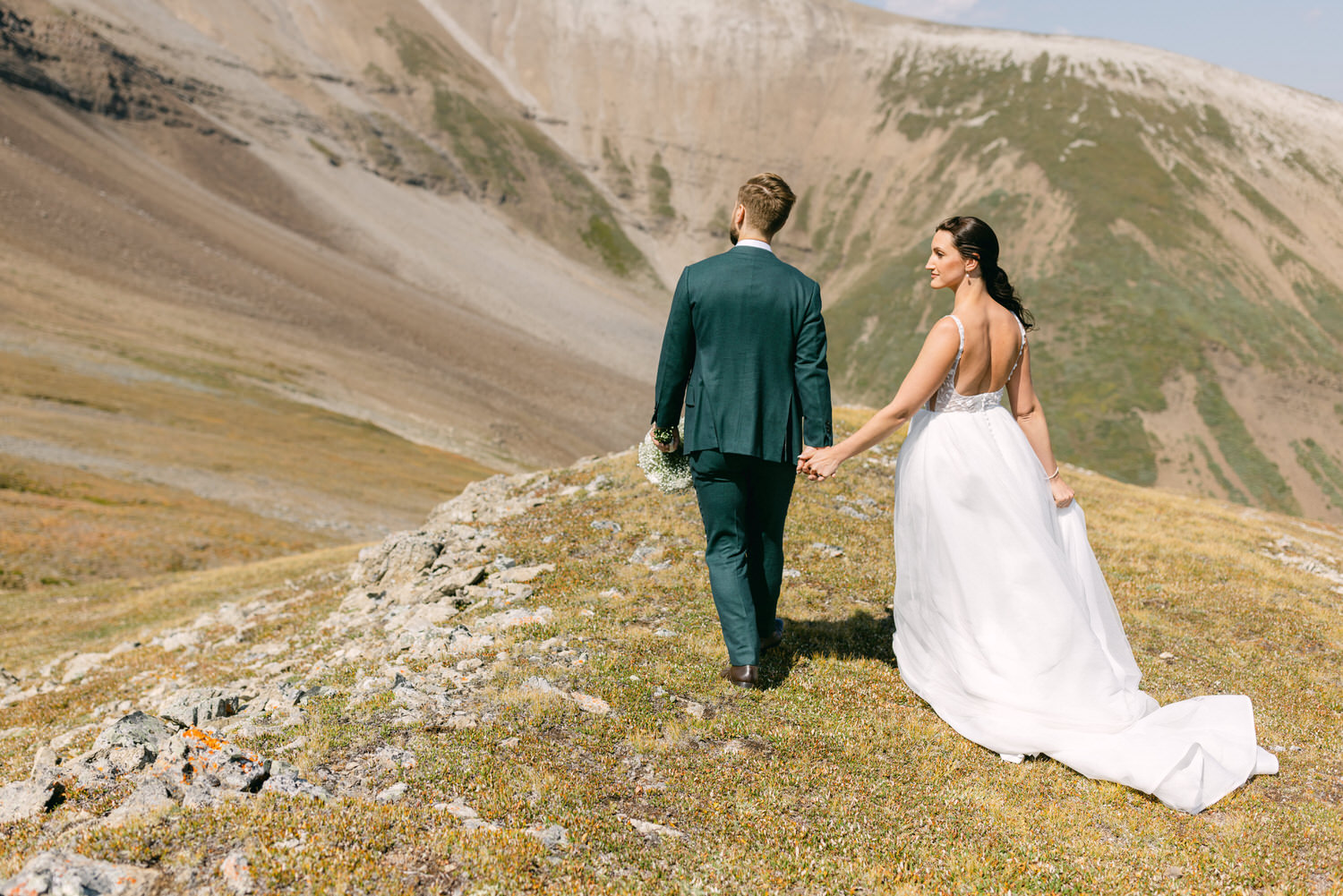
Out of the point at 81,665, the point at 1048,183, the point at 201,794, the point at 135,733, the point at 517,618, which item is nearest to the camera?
the point at 201,794

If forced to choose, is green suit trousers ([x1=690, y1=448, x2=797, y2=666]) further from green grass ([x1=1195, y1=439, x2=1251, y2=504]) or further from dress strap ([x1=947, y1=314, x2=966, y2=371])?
green grass ([x1=1195, y1=439, x2=1251, y2=504])

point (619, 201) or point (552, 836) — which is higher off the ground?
point (619, 201)

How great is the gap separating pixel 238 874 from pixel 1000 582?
5700 millimetres

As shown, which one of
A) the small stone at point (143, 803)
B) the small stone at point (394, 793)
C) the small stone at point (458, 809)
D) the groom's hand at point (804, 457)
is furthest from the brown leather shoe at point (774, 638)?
the small stone at point (143, 803)

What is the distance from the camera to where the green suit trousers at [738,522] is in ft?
23.9

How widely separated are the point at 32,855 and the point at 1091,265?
5017 inches

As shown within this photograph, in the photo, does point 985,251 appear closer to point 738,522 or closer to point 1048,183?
point 738,522

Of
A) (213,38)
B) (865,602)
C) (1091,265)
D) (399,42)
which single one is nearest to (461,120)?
(399,42)

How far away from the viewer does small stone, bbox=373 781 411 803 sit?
5648mm

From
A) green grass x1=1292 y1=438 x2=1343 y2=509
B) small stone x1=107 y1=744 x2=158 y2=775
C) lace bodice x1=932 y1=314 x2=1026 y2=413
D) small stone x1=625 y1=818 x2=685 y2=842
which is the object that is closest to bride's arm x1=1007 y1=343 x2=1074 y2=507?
lace bodice x1=932 y1=314 x2=1026 y2=413

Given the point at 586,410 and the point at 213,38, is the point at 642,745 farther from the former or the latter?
the point at 213,38

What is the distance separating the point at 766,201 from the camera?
23.2 feet

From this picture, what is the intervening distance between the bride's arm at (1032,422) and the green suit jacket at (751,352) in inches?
75.4

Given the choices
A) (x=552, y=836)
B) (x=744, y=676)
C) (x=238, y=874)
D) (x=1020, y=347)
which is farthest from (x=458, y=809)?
(x=1020, y=347)
